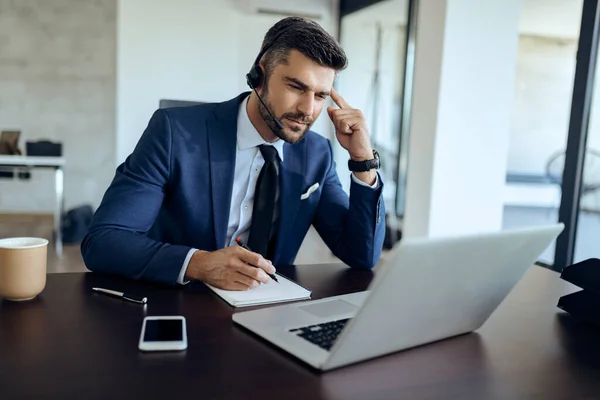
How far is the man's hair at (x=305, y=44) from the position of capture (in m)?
1.23

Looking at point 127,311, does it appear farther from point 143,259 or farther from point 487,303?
point 487,303

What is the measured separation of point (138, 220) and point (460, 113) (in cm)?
231

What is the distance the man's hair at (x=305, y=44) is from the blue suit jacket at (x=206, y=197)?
20 centimetres

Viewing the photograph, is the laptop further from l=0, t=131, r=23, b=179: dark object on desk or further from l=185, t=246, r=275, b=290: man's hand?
l=0, t=131, r=23, b=179: dark object on desk

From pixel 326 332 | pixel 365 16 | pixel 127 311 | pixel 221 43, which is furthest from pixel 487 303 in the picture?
pixel 365 16

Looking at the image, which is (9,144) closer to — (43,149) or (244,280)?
(43,149)

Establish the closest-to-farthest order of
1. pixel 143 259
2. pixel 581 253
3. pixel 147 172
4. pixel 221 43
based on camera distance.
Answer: pixel 143 259
pixel 147 172
pixel 581 253
pixel 221 43

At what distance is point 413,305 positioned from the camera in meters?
0.67

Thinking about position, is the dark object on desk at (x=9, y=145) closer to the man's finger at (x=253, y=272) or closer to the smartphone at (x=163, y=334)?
the man's finger at (x=253, y=272)

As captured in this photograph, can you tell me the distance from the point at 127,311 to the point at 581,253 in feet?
8.84

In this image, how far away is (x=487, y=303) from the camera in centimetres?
81

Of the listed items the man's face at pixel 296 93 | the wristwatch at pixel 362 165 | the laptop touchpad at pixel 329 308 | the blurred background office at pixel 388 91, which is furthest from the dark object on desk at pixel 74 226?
the laptop touchpad at pixel 329 308

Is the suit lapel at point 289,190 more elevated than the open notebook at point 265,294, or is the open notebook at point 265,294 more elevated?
the suit lapel at point 289,190

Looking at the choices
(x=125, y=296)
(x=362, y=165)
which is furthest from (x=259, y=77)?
(x=125, y=296)
